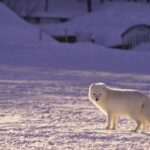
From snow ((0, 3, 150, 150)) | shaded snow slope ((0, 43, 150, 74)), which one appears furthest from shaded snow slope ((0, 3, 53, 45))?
shaded snow slope ((0, 43, 150, 74))

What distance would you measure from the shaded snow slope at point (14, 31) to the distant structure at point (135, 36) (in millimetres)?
4974

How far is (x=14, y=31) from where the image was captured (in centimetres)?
3691

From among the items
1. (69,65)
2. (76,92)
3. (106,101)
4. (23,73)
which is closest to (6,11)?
(69,65)

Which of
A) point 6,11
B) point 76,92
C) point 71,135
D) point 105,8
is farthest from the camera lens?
point 105,8

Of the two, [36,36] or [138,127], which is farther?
[36,36]

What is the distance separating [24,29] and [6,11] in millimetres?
3613

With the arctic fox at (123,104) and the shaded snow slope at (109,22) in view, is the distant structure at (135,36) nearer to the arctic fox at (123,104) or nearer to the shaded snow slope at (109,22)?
the shaded snow slope at (109,22)

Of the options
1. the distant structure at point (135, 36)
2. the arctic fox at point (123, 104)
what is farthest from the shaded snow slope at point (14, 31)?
the arctic fox at point (123, 104)

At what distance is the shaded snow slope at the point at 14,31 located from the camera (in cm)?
3553

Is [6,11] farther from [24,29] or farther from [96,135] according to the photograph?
[96,135]

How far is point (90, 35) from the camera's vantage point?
4134 centimetres

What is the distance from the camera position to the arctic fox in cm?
1031

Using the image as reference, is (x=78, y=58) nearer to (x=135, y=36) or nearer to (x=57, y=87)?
(x=135, y=36)

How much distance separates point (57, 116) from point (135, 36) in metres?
28.2
